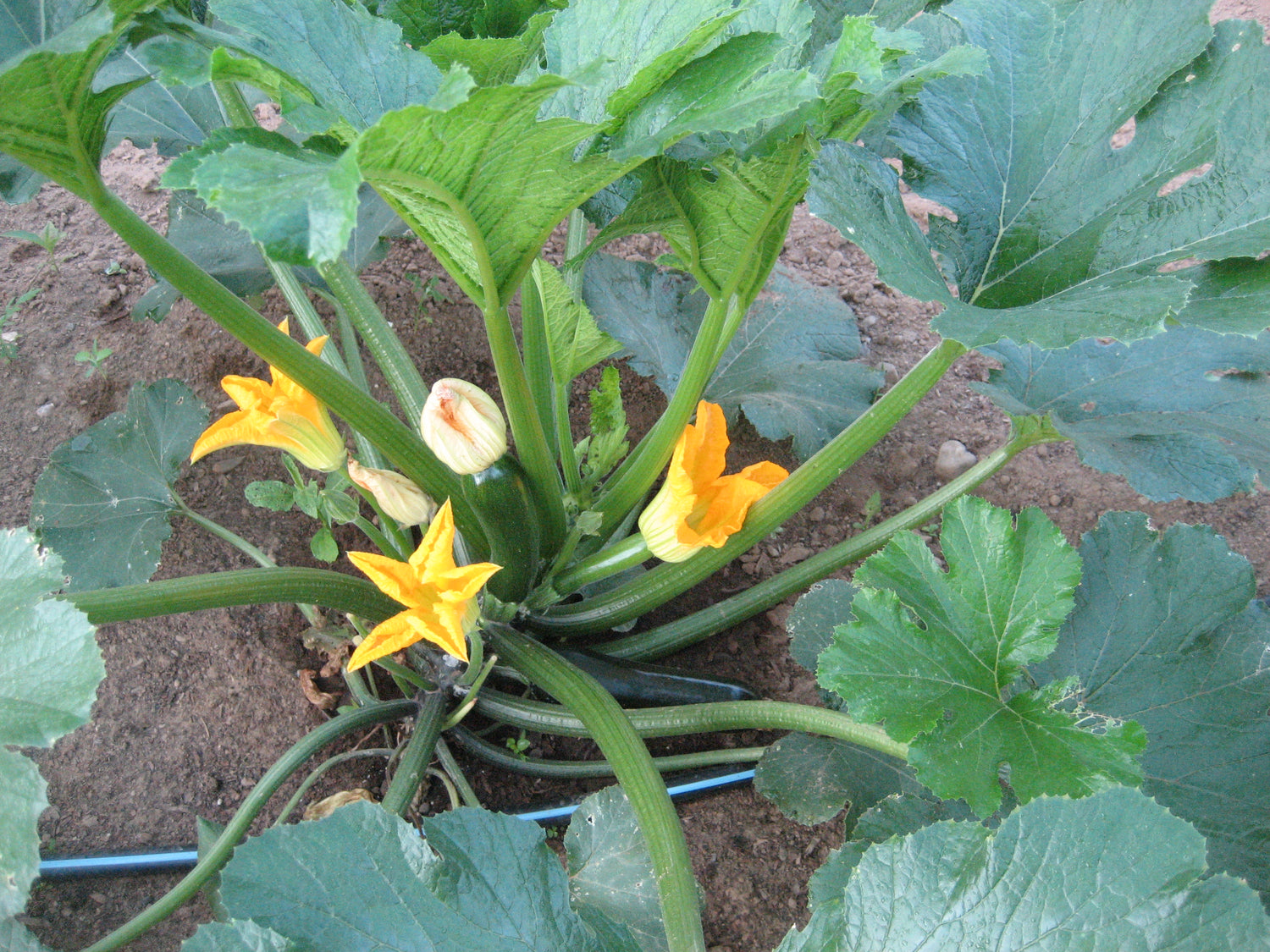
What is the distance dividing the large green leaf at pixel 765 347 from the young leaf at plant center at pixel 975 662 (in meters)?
0.54

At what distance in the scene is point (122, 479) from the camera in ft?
4.95

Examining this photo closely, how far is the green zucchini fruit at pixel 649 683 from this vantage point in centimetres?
155

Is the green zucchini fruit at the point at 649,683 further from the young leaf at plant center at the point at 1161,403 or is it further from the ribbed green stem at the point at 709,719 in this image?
the young leaf at plant center at the point at 1161,403

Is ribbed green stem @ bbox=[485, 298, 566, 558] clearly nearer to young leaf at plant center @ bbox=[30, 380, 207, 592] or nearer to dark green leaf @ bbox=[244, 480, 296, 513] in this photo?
dark green leaf @ bbox=[244, 480, 296, 513]

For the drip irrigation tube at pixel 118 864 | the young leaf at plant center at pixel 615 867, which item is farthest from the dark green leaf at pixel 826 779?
the drip irrigation tube at pixel 118 864

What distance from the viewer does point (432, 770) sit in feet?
5.01

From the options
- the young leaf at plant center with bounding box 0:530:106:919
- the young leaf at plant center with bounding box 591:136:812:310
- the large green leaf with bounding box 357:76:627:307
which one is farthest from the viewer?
the young leaf at plant center with bounding box 591:136:812:310

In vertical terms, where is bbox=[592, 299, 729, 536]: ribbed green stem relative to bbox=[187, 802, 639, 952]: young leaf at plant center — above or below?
above

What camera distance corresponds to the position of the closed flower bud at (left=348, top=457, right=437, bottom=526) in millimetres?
1215

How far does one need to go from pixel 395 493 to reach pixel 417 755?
0.42m

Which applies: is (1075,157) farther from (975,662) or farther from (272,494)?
(272,494)

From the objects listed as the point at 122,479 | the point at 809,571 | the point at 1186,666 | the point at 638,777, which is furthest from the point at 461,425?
the point at 1186,666

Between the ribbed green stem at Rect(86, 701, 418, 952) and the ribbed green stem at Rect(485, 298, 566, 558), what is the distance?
396 mm

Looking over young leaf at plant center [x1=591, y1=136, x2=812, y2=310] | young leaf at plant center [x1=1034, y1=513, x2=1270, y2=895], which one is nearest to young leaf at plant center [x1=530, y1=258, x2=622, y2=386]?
young leaf at plant center [x1=591, y1=136, x2=812, y2=310]
